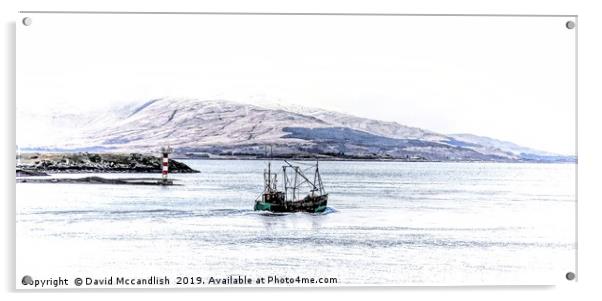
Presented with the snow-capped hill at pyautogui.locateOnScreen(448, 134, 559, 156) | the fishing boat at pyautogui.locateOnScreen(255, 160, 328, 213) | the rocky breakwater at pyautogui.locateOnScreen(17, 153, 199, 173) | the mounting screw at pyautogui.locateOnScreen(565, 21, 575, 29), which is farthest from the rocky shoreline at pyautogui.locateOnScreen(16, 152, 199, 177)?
the mounting screw at pyautogui.locateOnScreen(565, 21, 575, 29)

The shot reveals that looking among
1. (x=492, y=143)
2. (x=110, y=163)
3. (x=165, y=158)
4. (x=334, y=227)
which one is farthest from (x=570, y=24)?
(x=110, y=163)

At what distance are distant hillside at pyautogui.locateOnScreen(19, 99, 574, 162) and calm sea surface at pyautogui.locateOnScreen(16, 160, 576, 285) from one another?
69 mm

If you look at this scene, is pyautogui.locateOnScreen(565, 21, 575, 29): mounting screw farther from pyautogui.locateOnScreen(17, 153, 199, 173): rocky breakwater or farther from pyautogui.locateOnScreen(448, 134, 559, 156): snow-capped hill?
pyautogui.locateOnScreen(17, 153, 199, 173): rocky breakwater

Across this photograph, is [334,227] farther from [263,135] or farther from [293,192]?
[263,135]

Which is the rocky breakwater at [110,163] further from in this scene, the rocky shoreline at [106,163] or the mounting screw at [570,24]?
the mounting screw at [570,24]

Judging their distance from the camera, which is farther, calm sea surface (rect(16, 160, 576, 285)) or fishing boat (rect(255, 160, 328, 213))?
fishing boat (rect(255, 160, 328, 213))

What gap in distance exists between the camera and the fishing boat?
437 centimetres

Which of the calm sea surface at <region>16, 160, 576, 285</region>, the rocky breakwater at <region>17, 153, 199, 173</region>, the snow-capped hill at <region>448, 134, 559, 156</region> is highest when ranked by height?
the snow-capped hill at <region>448, 134, 559, 156</region>

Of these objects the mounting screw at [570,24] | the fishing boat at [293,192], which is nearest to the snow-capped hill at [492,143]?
the mounting screw at [570,24]

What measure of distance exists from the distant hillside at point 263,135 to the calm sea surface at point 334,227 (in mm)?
69

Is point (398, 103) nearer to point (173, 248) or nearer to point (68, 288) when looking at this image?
point (173, 248)

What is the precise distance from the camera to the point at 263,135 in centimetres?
447

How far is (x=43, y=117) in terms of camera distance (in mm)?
4238
